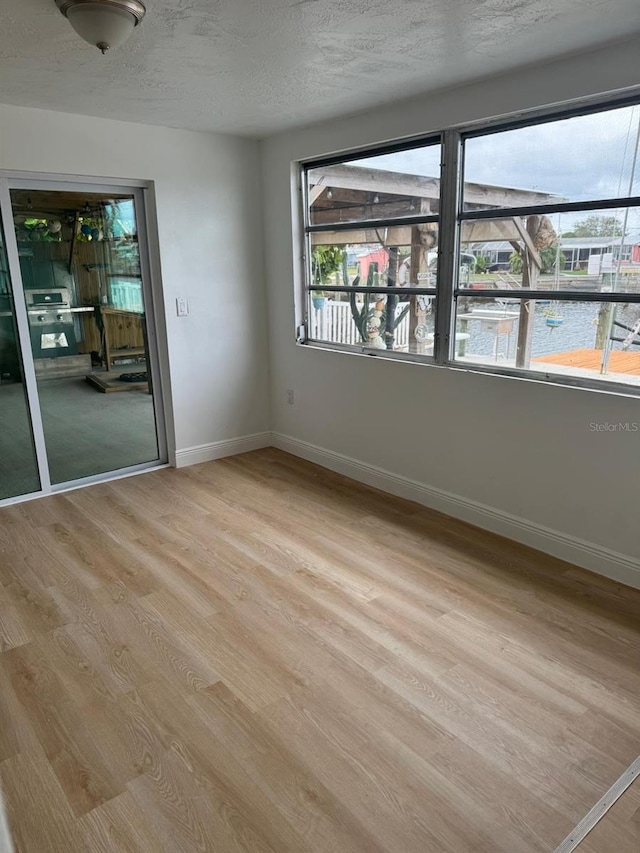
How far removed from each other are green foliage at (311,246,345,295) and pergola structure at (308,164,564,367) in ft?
0.18

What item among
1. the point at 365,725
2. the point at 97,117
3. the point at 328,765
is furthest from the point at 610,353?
the point at 97,117

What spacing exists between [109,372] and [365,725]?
3155 mm

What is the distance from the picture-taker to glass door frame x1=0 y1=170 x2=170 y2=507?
363cm

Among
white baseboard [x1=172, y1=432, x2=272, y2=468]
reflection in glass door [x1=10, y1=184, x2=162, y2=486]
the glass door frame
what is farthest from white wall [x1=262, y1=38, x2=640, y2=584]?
reflection in glass door [x1=10, y1=184, x2=162, y2=486]

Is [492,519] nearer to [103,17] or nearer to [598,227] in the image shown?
[598,227]

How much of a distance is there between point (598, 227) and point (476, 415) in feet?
3.77

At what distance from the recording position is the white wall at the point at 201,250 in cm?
378

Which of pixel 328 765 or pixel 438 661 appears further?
pixel 438 661

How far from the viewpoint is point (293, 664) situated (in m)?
2.30

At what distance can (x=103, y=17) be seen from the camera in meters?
2.01

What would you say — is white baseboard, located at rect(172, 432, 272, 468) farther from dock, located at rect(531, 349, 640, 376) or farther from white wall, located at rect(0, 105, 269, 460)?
dock, located at rect(531, 349, 640, 376)

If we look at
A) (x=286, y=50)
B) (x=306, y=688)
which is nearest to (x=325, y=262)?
(x=286, y=50)

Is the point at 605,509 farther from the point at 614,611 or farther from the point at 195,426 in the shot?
the point at 195,426

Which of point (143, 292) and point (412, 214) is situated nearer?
point (412, 214)
